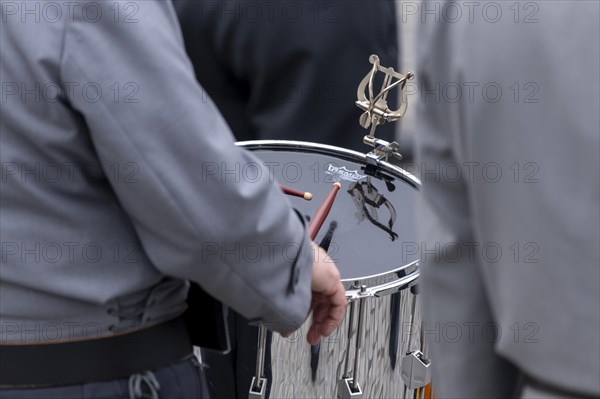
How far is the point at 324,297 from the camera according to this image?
164 centimetres

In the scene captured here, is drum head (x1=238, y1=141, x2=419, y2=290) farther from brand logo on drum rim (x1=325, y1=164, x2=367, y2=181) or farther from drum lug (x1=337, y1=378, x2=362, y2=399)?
drum lug (x1=337, y1=378, x2=362, y2=399)

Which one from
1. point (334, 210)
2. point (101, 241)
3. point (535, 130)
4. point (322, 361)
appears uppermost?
point (535, 130)

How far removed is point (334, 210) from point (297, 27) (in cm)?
56

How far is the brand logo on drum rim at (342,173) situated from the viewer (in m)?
2.14

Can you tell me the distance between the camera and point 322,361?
6.21ft

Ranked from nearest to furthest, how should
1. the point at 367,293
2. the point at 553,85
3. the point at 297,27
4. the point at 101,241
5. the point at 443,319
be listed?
the point at 553,85, the point at 443,319, the point at 101,241, the point at 367,293, the point at 297,27

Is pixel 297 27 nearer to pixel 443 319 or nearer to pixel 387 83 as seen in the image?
pixel 387 83

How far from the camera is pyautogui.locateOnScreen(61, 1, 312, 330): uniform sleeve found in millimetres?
1331

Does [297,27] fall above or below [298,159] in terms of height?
above

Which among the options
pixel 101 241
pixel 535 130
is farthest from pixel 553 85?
pixel 101 241

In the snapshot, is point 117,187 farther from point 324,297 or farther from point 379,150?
point 379,150

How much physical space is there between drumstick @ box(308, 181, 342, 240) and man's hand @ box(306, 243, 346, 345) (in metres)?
0.20

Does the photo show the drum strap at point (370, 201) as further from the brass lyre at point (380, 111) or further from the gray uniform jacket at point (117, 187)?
the gray uniform jacket at point (117, 187)

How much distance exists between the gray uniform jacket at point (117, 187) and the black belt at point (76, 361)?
17 mm
